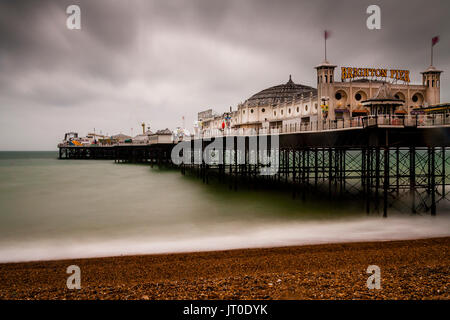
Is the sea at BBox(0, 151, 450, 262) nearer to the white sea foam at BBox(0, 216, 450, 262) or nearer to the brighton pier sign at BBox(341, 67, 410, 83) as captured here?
the white sea foam at BBox(0, 216, 450, 262)

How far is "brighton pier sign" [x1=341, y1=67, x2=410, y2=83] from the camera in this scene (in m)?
37.0

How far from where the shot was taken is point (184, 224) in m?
19.5

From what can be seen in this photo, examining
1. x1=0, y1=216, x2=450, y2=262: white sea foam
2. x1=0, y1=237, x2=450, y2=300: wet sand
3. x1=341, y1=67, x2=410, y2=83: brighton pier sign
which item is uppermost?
x1=341, y1=67, x2=410, y2=83: brighton pier sign

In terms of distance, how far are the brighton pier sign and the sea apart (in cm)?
1820

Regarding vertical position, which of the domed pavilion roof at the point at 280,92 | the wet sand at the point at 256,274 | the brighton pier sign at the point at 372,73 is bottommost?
the wet sand at the point at 256,274

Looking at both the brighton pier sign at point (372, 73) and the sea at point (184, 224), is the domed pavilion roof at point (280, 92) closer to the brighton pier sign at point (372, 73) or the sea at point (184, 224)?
the brighton pier sign at point (372, 73)

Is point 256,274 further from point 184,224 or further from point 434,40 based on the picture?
point 434,40

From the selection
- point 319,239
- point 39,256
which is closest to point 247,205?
point 319,239

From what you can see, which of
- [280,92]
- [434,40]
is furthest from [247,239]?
[280,92]

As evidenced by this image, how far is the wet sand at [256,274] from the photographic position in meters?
8.20

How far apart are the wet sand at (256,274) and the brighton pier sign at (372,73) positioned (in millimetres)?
27066

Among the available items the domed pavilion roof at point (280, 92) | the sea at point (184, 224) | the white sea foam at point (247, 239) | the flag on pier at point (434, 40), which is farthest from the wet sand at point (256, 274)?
the domed pavilion roof at point (280, 92)

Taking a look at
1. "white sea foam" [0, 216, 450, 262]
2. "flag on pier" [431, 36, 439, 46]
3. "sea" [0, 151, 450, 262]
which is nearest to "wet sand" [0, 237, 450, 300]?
"white sea foam" [0, 216, 450, 262]

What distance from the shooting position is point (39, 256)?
529 inches
